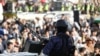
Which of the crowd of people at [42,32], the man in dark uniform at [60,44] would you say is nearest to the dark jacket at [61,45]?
the man in dark uniform at [60,44]

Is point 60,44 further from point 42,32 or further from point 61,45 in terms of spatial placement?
point 42,32

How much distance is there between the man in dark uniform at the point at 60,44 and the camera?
2.94 m

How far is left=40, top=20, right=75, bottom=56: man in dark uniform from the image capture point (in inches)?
116

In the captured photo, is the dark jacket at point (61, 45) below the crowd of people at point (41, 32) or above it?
above

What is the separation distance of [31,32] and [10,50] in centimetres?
44

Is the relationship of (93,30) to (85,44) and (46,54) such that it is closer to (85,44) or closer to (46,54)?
(85,44)

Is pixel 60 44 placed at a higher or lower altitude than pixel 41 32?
higher

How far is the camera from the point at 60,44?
119 inches

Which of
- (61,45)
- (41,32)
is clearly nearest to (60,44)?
(61,45)

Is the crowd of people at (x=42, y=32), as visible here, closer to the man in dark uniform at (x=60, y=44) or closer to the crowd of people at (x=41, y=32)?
the crowd of people at (x=41, y=32)

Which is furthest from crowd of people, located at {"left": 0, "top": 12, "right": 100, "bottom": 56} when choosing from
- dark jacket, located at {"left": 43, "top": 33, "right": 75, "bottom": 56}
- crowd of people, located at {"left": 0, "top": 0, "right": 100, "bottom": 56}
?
dark jacket, located at {"left": 43, "top": 33, "right": 75, "bottom": 56}

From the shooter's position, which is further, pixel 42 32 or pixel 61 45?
pixel 42 32

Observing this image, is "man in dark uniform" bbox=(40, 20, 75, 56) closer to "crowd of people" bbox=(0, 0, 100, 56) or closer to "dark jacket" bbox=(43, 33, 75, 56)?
"dark jacket" bbox=(43, 33, 75, 56)

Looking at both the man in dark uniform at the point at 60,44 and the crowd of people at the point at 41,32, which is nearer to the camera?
the man in dark uniform at the point at 60,44
